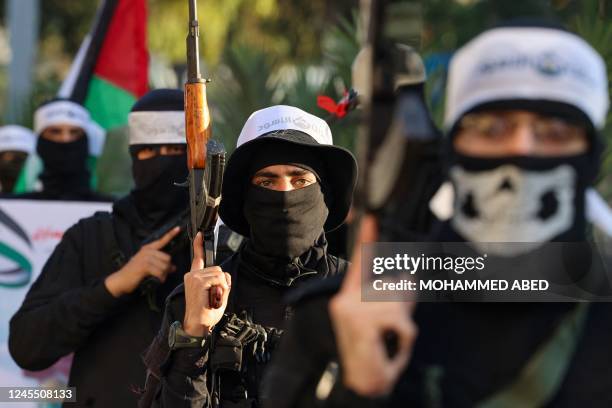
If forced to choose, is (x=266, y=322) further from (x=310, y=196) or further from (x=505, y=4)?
(x=505, y=4)

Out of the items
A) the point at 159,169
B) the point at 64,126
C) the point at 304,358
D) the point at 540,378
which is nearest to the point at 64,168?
the point at 64,126

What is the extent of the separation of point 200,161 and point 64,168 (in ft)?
9.83

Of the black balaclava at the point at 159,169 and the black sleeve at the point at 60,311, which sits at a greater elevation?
the black balaclava at the point at 159,169

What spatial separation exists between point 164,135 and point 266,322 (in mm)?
1590

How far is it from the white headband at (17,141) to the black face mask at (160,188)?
378 centimetres

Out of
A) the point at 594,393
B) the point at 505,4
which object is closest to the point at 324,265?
the point at 594,393

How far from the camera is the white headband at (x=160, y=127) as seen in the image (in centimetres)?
584

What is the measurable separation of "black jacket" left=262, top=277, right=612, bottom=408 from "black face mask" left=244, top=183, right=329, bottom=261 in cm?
149

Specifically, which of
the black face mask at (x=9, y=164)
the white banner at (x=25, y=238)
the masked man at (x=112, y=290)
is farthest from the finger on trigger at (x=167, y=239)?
the black face mask at (x=9, y=164)

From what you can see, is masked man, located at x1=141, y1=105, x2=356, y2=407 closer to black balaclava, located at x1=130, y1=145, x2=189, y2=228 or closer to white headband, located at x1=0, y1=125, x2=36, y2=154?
black balaclava, located at x1=130, y1=145, x2=189, y2=228

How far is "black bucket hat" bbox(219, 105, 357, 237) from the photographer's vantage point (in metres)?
4.64

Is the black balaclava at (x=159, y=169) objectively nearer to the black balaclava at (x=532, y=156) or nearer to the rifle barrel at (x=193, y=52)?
the rifle barrel at (x=193, y=52)

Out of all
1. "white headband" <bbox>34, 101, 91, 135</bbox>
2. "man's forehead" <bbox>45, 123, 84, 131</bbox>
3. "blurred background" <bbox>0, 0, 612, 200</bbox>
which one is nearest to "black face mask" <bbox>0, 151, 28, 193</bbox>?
"blurred background" <bbox>0, 0, 612, 200</bbox>

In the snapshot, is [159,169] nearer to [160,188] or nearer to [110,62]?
[160,188]
